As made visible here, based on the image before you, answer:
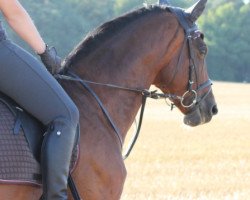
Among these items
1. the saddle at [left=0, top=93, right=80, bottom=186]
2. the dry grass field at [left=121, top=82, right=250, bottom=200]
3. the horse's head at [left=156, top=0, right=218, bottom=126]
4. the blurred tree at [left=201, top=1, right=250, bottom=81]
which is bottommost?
the blurred tree at [left=201, top=1, right=250, bottom=81]

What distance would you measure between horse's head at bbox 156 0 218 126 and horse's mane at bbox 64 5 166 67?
36 cm

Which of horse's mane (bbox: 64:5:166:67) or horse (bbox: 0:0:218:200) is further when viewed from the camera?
horse's mane (bbox: 64:5:166:67)

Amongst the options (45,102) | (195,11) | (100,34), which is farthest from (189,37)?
(45,102)

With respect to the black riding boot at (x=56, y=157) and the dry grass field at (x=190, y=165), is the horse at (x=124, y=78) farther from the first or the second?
the dry grass field at (x=190, y=165)

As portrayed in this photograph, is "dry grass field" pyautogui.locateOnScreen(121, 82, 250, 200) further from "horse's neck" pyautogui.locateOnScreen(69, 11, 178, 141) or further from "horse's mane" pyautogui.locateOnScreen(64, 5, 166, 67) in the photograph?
"horse's mane" pyautogui.locateOnScreen(64, 5, 166, 67)

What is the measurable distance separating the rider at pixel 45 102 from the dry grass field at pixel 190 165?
308 cm

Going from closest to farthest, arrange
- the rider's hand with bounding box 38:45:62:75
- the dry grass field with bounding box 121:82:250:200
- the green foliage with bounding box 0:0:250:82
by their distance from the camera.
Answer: the rider's hand with bounding box 38:45:62:75 < the dry grass field with bounding box 121:82:250:200 < the green foliage with bounding box 0:0:250:82

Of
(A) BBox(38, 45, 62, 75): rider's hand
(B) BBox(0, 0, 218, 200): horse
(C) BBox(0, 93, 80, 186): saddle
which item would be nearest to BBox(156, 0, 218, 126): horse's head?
(B) BBox(0, 0, 218, 200): horse

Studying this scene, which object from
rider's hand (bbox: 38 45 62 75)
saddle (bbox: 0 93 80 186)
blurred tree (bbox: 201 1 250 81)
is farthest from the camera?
blurred tree (bbox: 201 1 250 81)

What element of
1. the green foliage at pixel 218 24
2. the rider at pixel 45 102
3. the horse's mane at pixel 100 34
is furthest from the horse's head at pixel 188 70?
the green foliage at pixel 218 24

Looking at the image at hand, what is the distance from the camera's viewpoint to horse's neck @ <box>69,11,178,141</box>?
230 inches

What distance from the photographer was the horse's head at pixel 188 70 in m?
6.23

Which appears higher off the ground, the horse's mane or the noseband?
→ the horse's mane

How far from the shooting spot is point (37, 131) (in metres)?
5.06
